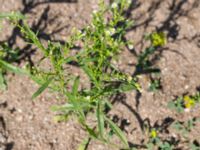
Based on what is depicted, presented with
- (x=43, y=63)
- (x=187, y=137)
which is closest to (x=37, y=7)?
(x=43, y=63)

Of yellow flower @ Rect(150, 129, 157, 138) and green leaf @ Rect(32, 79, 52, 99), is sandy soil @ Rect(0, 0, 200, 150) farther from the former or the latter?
green leaf @ Rect(32, 79, 52, 99)

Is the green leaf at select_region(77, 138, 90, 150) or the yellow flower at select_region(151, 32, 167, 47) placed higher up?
the yellow flower at select_region(151, 32, 167, 47)

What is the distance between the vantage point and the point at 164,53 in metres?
3.30

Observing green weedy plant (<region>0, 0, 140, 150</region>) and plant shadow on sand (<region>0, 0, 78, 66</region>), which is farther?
plant shadow on sand (<region>0, 0, 78, 66</region>)

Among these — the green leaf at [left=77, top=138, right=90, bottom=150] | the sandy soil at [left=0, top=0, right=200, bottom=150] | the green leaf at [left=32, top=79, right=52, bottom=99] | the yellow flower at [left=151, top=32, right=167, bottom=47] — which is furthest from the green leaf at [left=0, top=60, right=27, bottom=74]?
the yellow flower at [left=151, top=32, right=167, bottom=47]

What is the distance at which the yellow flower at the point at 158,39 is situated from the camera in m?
3.30

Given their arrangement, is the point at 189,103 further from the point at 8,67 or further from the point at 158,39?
the point at 8,67

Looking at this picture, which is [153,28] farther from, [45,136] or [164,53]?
[45,136]

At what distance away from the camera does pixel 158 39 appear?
3309 millimetres

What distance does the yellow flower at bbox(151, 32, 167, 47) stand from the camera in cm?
330

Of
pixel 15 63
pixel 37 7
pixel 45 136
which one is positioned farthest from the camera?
pixel 37 7

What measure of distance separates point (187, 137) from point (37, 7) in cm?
162

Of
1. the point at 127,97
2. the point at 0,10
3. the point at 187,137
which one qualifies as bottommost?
the point at 187,137

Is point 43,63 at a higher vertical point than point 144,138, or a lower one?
higher
